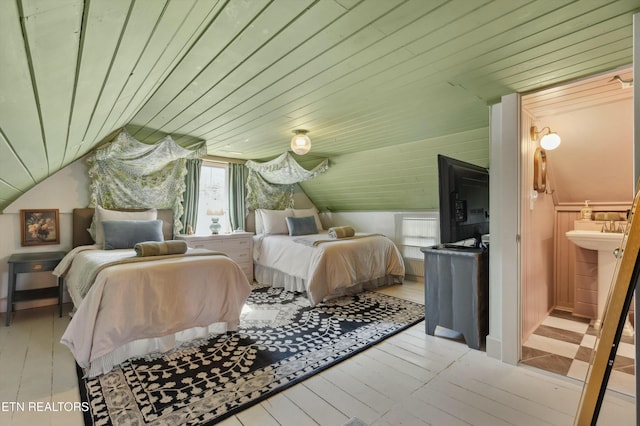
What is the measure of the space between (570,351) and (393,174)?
2.70 metres

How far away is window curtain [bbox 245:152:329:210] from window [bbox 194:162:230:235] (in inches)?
15.4

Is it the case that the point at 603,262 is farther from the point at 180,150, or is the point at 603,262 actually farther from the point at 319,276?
the point at 180,150

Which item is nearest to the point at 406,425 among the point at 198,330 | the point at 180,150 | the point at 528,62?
the point at 198,330

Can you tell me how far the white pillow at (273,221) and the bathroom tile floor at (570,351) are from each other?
11.3 feet

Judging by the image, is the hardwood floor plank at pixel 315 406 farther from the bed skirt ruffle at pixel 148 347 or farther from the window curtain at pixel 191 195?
the window curtain at pixel 191 195

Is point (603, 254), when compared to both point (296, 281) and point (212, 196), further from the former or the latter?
point (212, 196)

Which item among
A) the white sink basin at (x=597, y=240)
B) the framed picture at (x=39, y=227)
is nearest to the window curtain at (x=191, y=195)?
the framed picture at (x=39, y=227)

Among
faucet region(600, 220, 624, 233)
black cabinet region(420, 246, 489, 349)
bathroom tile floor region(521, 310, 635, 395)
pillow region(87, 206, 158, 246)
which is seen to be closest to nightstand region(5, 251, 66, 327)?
pillow region(87, 206, 158, 246)

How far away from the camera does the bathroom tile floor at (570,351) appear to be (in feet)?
6.43

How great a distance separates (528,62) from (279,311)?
2918 mm

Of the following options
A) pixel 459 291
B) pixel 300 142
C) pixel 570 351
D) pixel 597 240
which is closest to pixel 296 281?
pixel 300 142

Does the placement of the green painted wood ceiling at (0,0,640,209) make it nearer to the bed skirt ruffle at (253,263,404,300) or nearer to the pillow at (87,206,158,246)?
the pillow at (87,206,158,246)

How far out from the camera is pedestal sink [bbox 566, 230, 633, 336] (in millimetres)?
2572

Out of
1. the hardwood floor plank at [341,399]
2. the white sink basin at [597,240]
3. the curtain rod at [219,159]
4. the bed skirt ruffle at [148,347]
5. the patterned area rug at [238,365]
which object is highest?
the curtain rod at [219,159]
